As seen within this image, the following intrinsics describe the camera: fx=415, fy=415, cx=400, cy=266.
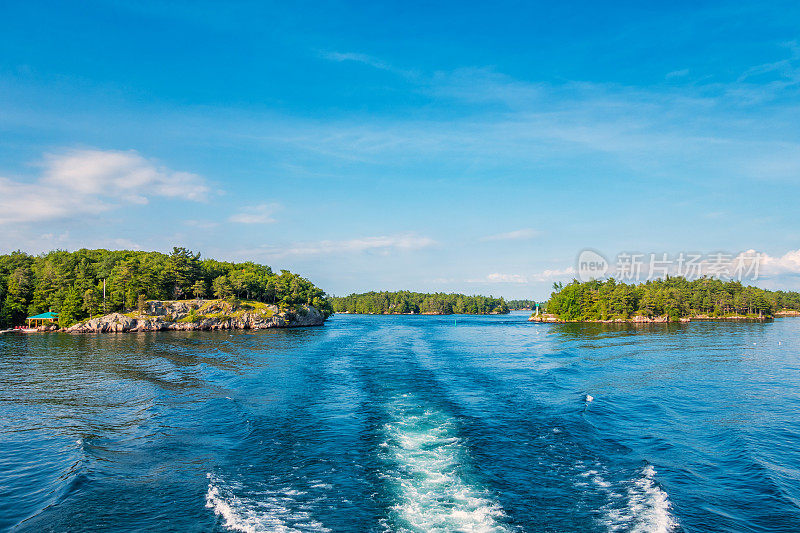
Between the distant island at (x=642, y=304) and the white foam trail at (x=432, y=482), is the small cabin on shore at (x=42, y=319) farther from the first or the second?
the distant island at (x=642, y=304)

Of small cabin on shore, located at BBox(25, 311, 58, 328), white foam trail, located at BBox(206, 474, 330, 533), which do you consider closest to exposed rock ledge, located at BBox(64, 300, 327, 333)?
small cabin on shore, located at BBox(25, 311, 58, 328)

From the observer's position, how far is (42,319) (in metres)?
111

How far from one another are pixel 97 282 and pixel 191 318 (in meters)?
32.2

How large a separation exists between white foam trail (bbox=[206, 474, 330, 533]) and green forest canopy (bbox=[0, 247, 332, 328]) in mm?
107047

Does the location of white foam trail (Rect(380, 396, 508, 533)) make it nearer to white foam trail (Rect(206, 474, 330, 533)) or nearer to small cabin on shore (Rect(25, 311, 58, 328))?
white foam trail (Rect(206, 474, 330, 533))

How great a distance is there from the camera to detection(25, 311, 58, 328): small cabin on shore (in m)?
103

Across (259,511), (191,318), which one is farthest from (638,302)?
(259,511)

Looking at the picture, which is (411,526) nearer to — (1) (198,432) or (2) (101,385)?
(1) (198,432)

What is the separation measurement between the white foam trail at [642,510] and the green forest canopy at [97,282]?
11635 centimetres

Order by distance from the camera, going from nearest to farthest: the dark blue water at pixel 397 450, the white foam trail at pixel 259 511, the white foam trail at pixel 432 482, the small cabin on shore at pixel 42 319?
the white foam trail at pixel 259 511
the white foam trail at pixel 432 482
the dark blue water at pixel 397 450
the small cabin on shore at pixel 42 319

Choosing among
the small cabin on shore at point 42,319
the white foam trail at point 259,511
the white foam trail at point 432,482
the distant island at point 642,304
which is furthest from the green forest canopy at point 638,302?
the small cabin on shore at point 42,319

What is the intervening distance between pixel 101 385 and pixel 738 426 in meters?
50.8

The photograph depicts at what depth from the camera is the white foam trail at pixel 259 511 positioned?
1431 cm

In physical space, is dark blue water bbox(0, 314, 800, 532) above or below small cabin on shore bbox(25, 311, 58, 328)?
above
